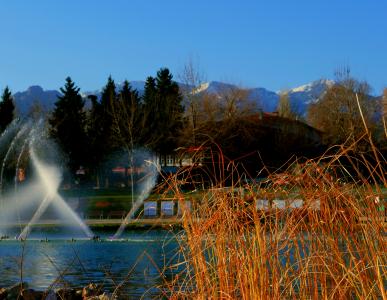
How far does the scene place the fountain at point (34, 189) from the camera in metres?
27.5

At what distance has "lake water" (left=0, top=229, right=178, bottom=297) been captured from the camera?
1109 cm

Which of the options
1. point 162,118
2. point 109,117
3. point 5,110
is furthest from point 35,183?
point 162,118

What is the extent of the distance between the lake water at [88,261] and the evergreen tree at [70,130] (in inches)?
→ 605

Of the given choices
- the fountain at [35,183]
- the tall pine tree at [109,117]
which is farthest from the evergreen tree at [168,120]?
the tall pine tree at [109,117]

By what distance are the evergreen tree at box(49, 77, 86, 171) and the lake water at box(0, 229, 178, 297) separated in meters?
15.4

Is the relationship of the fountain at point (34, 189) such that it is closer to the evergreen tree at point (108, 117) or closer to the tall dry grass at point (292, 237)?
the evergreen tree at point (108, 117)

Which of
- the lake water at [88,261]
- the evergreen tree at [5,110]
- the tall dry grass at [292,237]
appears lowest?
the lake water at [88,261]

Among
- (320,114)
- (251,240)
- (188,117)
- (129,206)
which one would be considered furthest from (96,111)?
(251,240)

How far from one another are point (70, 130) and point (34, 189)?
4.02 m

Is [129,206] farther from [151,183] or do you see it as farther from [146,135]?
[146,135]

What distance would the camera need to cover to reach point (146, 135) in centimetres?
3947

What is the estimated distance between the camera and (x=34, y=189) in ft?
121

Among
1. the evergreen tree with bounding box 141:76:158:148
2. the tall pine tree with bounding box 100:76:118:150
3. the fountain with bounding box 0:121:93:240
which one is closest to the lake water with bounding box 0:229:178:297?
the fountain with bounding box 0:121:93:240

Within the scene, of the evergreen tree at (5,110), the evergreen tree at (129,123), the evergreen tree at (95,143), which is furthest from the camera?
the evergreen tree at (5,110)
